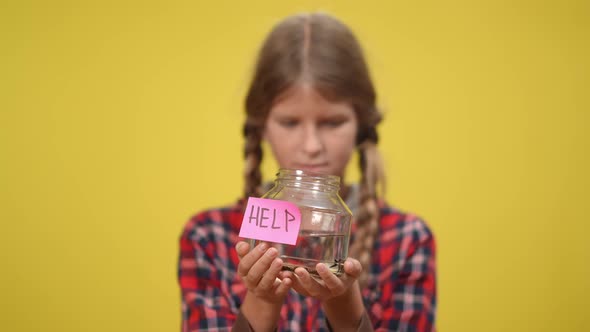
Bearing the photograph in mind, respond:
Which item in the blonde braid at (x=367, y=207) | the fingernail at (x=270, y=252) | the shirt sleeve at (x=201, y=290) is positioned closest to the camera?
the fingernail at (x=270, y=252)

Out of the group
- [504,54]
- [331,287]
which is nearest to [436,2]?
[504,54]

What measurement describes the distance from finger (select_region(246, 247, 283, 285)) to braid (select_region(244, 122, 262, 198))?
1.45 ft

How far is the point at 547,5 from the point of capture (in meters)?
1.41

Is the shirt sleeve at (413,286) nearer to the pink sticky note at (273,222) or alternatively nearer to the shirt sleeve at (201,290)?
the shirt sleeve at (201,290)

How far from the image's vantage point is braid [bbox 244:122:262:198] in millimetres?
1052

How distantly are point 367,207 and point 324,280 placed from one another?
0.42m

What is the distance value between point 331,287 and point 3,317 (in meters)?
1.06

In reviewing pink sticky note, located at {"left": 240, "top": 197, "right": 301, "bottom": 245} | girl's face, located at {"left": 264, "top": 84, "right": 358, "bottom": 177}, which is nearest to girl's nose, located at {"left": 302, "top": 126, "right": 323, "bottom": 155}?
girl's face, located at {"left": 264, "top": 84, "right": 358, "bottom": 177}

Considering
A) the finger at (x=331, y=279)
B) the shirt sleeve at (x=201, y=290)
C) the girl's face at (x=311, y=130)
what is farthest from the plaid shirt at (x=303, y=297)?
the finger at (x=331, y=279)

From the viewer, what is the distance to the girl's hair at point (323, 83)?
0.95 meters

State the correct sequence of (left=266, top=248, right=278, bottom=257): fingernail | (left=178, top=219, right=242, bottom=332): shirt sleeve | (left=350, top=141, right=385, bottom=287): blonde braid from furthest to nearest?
(left=350, top=141, right=385, bottom=287): blonde braid < (left=178, top=219, right=242, bottom=332): shirt sleeve < (left=266, top=248, right=278, bottom=257): fingernail

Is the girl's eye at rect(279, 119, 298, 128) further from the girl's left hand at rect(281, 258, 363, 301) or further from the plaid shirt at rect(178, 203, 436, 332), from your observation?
the girl's left hand at rect(281, 258, 363, 301)

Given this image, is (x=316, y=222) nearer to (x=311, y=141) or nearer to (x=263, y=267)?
(x=263, y=267)

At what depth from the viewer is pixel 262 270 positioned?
599 mm
